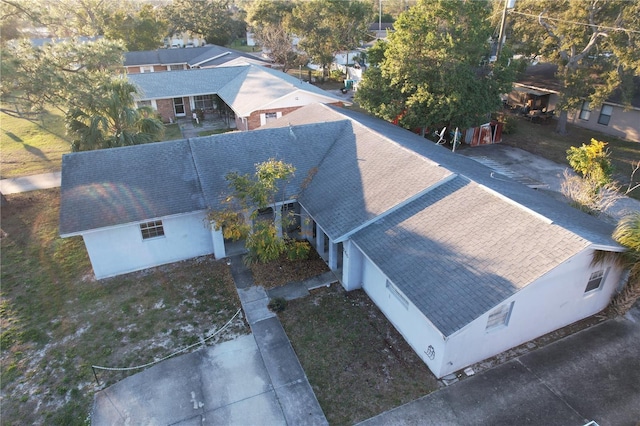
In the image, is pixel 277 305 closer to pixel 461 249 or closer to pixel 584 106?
pixel 461 249

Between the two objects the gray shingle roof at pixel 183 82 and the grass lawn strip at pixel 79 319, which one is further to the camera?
the gray shingle roof at pixel 183 82

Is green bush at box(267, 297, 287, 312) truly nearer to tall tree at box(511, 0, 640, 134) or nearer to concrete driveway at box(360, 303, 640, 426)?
concrete driveway at box(360, 303, 640, 426)

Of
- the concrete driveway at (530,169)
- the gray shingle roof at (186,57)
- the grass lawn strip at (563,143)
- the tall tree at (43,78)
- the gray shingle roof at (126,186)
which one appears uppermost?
the tall tree at (43,78)

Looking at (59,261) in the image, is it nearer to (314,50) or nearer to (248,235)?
(248,235)

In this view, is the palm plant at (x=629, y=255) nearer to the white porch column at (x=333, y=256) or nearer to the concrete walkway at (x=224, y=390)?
the white porch column at (x=333, y=256)

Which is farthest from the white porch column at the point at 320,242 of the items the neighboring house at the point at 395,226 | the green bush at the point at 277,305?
the green bush at the point at 277,305

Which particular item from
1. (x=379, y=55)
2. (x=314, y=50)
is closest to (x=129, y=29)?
(x=314, y=50)

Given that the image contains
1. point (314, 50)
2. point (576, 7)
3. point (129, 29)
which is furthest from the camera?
point (129, 29)
